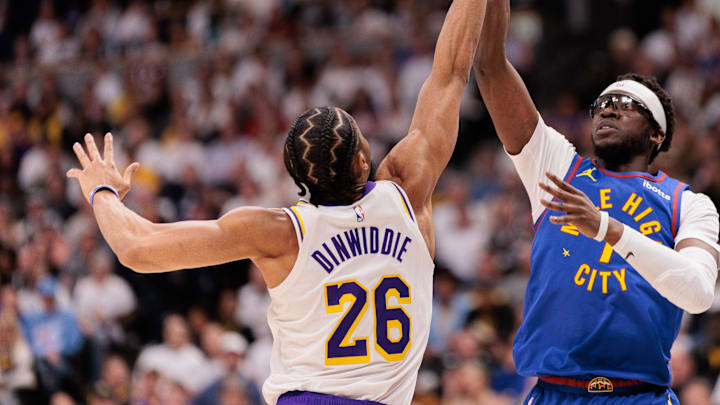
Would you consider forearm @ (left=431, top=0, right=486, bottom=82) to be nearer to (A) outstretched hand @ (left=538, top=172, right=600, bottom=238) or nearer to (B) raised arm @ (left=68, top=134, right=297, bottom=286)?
(A) outstretched hand @ (left=538, top=172, right=600, bottom=238)

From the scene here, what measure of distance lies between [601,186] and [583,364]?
0.98m

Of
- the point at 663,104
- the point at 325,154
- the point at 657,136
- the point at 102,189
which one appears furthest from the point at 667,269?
the point at 102,189

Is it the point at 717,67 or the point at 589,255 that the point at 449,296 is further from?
the point at 589,255

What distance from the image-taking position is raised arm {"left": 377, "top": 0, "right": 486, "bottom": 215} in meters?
→ 5.07

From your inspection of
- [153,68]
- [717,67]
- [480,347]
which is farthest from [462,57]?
[153,68]

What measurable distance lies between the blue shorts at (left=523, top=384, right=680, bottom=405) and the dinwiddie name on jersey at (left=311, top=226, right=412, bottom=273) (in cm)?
114

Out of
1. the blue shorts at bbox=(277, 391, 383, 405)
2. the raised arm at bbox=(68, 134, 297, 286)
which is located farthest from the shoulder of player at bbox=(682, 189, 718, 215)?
the raised arm at bbox=(68, 134, 297, 286)

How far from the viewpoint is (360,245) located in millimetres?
4703

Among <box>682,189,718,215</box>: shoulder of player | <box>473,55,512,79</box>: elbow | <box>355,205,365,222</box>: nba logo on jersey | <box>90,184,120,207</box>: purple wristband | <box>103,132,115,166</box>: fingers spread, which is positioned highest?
<box>103,132,115,166</box>: fingers spread

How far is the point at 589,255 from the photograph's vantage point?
5098 mm

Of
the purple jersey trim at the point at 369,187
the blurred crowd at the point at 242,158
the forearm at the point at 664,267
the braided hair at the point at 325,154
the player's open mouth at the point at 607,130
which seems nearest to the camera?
the forearm at the point at 664,267

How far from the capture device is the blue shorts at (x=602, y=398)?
4.95m

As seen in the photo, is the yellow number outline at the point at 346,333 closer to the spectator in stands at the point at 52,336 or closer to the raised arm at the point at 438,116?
the raised arm at the point at 438,116

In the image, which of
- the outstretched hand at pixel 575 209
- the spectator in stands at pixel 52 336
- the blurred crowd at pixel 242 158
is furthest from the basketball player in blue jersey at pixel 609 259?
the spectator in stands at pixel 52 336
